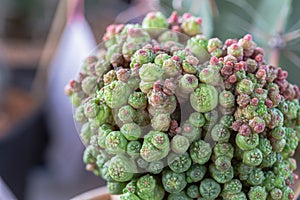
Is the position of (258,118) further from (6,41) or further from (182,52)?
(6,41)

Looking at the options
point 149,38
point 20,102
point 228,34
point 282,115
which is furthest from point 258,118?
point 20,102

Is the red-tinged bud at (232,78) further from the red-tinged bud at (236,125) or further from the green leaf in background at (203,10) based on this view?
the green leaf in background at (203,10)

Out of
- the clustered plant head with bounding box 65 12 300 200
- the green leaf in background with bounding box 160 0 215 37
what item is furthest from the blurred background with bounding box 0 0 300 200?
the clustered plant head with bounding box 65 12 300 200

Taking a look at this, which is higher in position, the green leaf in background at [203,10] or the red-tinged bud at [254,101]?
the green leaf in background at [203,10]

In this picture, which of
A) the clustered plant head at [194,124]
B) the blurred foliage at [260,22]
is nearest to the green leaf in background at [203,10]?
the blurred foliage at [260,22]

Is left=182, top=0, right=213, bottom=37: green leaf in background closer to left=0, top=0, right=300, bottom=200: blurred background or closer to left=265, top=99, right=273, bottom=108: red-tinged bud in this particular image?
left=0, top=0, right=300, bottom=200: blurred background

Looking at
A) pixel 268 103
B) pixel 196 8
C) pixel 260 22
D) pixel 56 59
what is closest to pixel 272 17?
pixel 260 22
